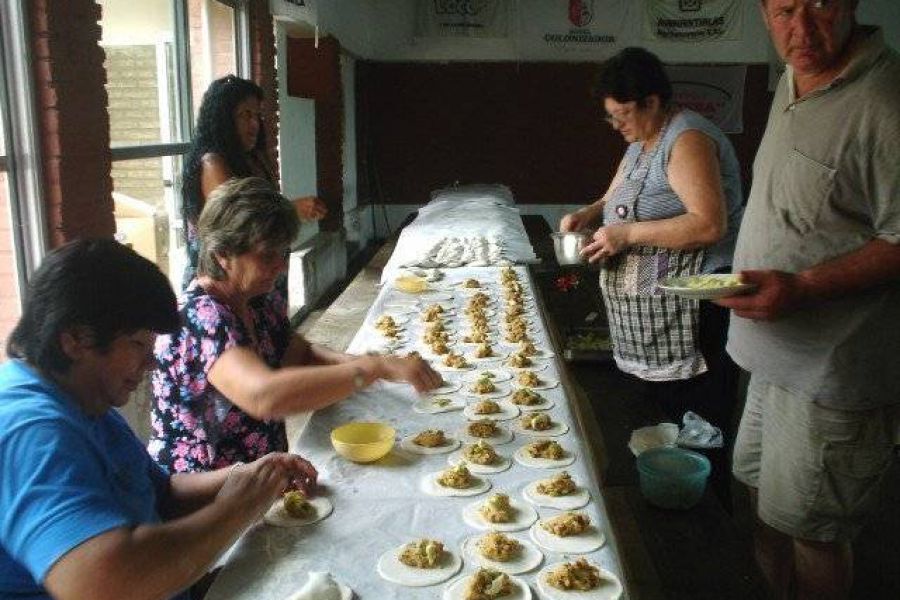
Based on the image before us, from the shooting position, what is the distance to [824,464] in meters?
1.74

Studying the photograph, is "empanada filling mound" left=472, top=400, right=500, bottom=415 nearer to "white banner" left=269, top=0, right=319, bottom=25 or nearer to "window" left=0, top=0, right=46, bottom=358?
"window" left=0, top=0, right=46, bottom=358

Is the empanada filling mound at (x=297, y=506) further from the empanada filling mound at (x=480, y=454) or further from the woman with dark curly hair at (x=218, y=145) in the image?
the woman with dark curly hair at (x=218, y=145)

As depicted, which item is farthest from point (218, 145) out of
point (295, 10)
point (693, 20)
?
point (693, 20)

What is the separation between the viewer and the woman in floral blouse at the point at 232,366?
1737 millimetres

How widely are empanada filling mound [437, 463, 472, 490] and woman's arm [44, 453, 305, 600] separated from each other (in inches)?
14.8

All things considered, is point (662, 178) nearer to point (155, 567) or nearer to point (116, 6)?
point (155, 567)

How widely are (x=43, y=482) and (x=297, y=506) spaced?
0.56m

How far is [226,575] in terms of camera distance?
130 cm

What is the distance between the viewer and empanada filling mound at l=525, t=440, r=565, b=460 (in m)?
1.80

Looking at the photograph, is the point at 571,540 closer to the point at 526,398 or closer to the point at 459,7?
the point at 526,398

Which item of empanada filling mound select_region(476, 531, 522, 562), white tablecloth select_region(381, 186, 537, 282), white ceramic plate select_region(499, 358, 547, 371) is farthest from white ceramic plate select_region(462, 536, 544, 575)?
white tablecloth select_region(381, 186, 537, 282)

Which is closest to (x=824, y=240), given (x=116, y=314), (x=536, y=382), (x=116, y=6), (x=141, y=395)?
(x=536, y=382)

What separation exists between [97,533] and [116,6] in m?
3.33

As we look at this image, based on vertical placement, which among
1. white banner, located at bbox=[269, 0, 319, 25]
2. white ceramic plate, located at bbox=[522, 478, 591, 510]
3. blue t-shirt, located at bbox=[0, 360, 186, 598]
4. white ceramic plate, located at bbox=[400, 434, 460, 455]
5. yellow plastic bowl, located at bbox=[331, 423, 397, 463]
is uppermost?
white banner, located at bbox=[269, 0, 319, 25]
